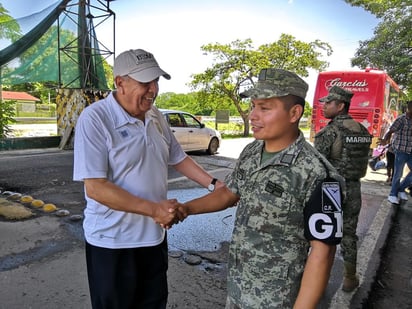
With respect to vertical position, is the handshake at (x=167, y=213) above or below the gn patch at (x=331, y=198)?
below

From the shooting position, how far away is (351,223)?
9.02 feet

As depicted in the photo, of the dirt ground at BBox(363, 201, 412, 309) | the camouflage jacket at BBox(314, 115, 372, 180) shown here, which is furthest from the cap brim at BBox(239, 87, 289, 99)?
the dirt ground at BBox(363, 201, 412, 309)

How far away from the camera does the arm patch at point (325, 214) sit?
3.89ft

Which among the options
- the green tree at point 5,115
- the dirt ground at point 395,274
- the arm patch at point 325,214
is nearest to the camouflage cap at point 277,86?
the arm patch at point 325,214

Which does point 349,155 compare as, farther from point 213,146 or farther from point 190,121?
point 213,146

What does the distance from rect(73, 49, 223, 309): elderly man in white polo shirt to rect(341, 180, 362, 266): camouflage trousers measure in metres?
1.70

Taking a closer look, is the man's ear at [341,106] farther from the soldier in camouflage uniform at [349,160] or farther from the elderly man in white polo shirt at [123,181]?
the elderly man in white polo shirt at [123,181]

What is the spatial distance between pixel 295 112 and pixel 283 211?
1.35ft

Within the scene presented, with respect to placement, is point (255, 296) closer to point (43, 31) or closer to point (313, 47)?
point (43, 31)

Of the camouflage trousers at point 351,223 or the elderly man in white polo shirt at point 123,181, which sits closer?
the elderly man in white polo shirt at point 123,181

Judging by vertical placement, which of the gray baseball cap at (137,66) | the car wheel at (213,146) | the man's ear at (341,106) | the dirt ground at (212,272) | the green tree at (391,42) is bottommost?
the dirt ground at (212,272)

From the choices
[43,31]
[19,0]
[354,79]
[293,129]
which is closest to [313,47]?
[354,79]

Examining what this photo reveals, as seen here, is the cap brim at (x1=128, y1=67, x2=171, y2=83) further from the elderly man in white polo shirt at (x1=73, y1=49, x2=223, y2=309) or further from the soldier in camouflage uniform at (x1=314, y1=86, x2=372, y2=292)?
the soldier in camouflage uniform at (x1=314, y1=86, x2=372, y2=292)

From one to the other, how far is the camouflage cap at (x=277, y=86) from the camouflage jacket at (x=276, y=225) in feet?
0.70
